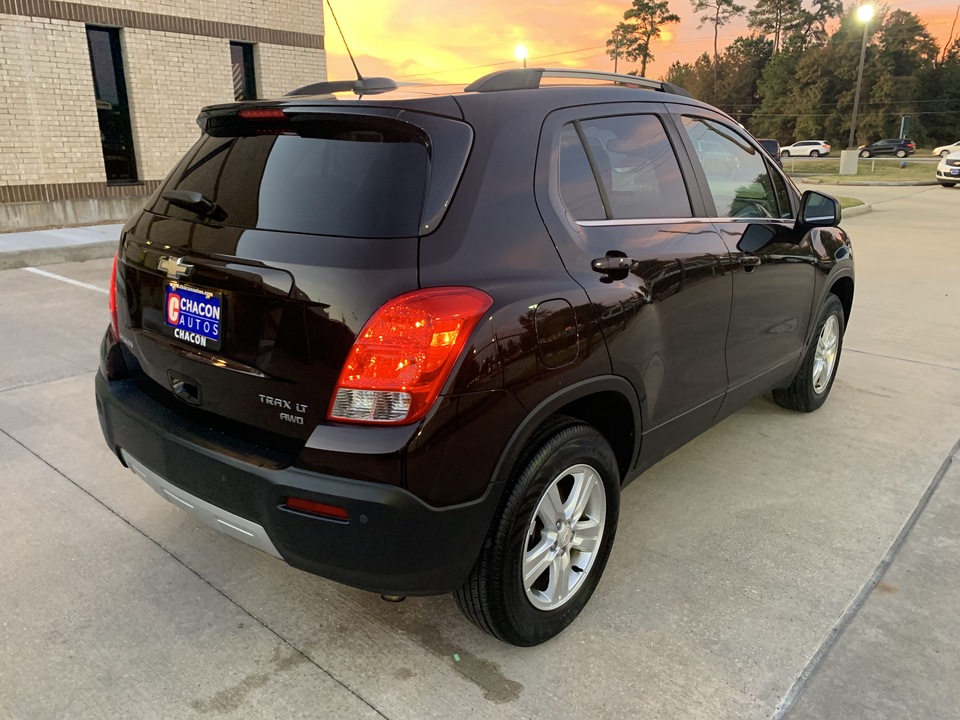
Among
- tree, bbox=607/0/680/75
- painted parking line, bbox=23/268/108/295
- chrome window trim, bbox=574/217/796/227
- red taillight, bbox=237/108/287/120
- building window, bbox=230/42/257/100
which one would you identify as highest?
tree, bbox=607/0/680/75

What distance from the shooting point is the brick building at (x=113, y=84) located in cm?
1147

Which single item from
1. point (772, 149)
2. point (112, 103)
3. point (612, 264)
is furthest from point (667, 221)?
point (112, 103)

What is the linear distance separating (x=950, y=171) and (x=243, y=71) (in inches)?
865

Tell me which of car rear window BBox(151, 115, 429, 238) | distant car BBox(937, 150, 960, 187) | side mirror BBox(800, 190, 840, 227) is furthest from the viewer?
distant car BBox(937, 150, 960, 187)

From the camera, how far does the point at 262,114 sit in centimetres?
248

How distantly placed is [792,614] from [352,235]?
2.03 metres

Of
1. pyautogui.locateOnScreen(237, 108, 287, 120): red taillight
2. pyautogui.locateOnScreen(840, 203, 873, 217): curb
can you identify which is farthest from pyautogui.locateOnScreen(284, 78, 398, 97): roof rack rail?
pyautogui.locateOnScreen(840, 203, 873, 217): curb

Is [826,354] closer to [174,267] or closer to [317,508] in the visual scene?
[317,508]

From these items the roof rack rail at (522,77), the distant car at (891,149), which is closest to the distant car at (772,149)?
the roof rack rail at (522,77)

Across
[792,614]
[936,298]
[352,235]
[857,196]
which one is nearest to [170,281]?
[352,235]

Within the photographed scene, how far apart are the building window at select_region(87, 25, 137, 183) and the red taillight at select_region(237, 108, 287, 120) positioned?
11.7 m

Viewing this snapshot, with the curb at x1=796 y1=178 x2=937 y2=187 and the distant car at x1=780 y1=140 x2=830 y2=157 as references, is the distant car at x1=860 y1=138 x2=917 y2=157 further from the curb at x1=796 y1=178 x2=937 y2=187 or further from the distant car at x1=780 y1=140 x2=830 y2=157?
the curb at x1=796 y1=178 x2=937 y2=187

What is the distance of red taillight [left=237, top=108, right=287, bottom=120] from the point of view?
2434mm

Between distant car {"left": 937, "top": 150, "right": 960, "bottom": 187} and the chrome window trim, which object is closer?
the chrome window trim
